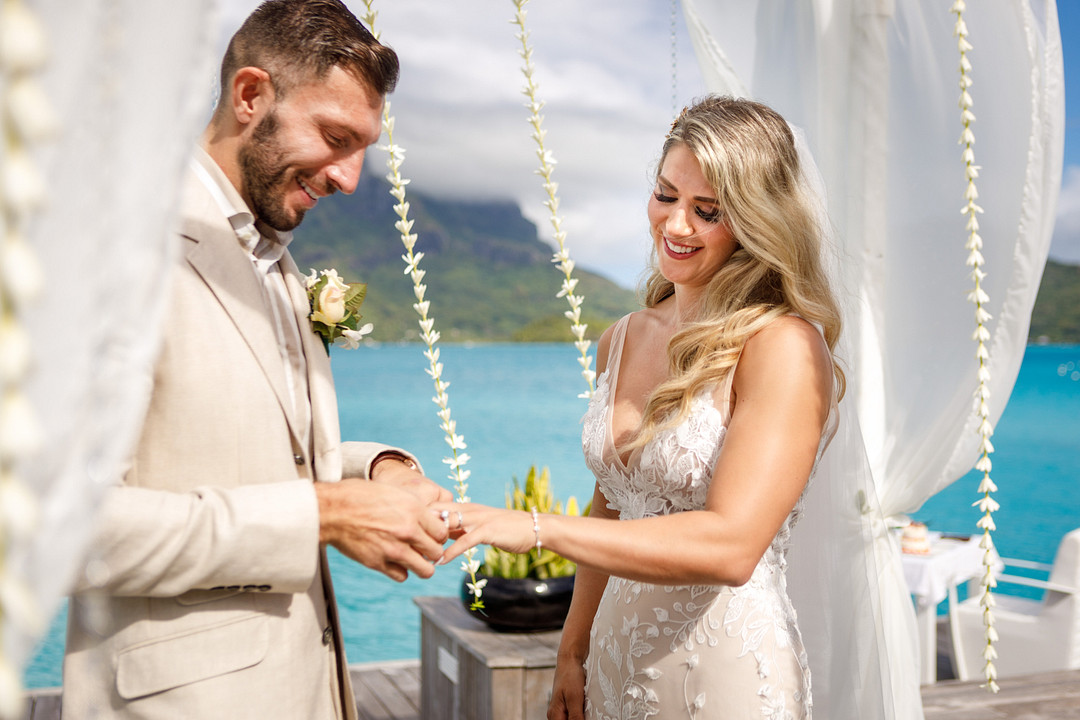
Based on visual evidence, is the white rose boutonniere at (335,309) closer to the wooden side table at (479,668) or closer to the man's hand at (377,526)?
the man's hand at (377,526)

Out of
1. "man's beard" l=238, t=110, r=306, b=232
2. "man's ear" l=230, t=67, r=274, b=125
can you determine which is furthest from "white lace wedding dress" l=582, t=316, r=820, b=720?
"man's ear" l=230, t=67, r=274, b=125

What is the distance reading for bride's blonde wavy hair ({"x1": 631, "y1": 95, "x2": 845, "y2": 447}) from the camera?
196 cm

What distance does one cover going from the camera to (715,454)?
1896 millimetres

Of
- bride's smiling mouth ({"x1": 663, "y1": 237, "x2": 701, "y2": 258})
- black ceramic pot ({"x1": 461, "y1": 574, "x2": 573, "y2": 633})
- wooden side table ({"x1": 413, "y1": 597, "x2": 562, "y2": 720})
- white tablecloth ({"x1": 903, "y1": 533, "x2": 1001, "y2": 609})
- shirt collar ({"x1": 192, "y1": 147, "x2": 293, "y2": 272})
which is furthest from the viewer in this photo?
white tablecloth ({"x1": 903, "y1": 533, "x2": 1001, "y2": 609})

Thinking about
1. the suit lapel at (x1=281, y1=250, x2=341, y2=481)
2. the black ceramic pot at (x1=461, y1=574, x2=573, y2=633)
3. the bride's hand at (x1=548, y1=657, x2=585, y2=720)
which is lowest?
the black ceramic pot at (x1=461, y1=574, x2=573, y2=633)

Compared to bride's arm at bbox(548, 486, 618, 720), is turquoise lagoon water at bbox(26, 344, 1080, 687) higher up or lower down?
lower down

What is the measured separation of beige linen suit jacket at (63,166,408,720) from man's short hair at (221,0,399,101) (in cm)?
27

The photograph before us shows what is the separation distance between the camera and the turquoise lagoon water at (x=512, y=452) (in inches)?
608

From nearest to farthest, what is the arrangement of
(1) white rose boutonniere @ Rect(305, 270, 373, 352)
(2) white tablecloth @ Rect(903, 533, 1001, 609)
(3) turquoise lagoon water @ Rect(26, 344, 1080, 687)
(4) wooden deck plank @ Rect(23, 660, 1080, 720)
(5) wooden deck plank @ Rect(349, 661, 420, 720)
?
(1) white rose boutonniere @ Rect(305, 270, 373, 352) → (4) wooden deck plank @ Rect(23, 660, 1080, 720) → (5) wooden deck plank @ Rect(349, 661, 420, 720) → (2) white tablecloth @ Rect(903, 533, 1001, 609) → (3) turquoise lagoon water @ Rect(26, 344, 1080, 687)

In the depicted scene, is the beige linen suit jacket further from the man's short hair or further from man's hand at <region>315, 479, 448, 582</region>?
the man's short hair

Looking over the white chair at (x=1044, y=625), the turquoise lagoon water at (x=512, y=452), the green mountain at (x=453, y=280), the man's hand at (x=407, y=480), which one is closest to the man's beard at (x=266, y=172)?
the man's hand at (x=407, y=480)

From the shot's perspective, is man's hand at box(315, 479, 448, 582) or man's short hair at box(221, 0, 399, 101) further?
man's short hair at box(221, 0, 399, 101)

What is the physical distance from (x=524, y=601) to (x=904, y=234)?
6.86 ft

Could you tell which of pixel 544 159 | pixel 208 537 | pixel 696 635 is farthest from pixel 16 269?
pixel 696 635
